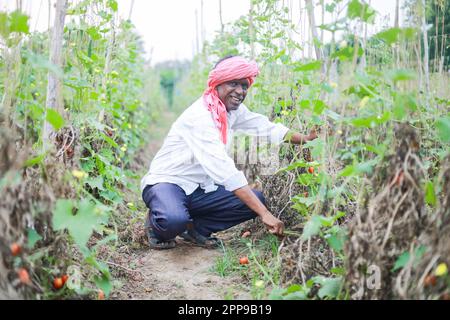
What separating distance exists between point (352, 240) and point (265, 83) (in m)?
2.13

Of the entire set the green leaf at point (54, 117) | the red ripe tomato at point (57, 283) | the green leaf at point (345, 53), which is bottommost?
the red ripe tomato at point (57, 283)

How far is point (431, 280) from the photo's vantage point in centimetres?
145

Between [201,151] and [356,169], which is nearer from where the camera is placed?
[356,169]

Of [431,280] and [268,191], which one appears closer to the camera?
[431,280]

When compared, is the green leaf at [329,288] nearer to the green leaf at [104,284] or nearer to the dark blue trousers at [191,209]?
the green leaf at [104,284]

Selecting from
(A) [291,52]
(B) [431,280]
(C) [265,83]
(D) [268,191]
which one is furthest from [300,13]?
(B) [431,280]

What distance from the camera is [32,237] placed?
1.62 meters

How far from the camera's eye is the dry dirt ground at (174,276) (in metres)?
2.13

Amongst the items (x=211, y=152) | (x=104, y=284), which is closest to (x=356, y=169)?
(x=211, y=152)

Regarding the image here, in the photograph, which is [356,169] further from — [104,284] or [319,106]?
[104,284]

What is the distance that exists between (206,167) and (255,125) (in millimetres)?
655

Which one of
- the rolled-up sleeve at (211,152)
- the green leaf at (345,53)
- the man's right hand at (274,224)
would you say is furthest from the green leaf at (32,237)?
the green leaf at (345,53)

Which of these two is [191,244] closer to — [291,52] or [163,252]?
[163,252]

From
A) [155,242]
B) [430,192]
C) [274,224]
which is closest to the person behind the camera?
[430,192]
